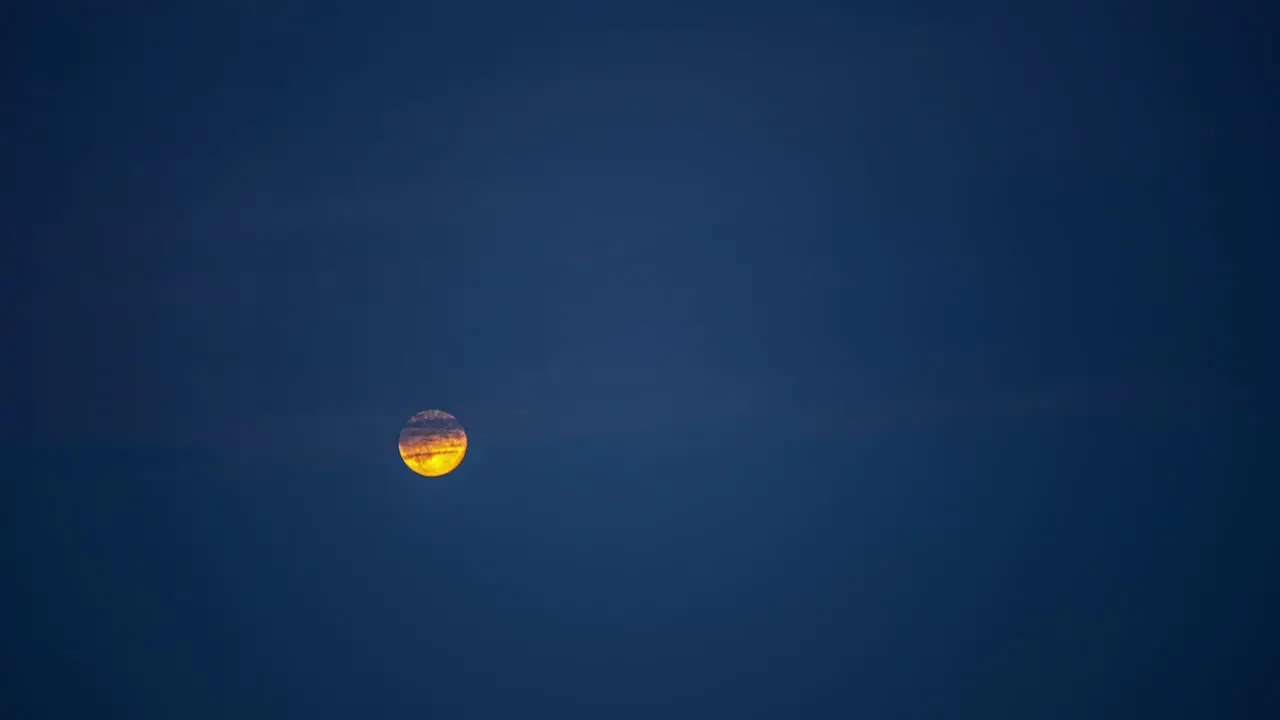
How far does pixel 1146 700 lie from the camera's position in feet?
19.4

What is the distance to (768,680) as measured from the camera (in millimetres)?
6168

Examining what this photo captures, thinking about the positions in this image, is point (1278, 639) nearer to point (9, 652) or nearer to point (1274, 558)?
point (1274, 558)

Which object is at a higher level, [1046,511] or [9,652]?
[1046,511]

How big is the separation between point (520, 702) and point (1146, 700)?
4.38 m

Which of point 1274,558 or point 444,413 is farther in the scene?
point 444,413

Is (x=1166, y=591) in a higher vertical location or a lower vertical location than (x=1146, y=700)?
higher

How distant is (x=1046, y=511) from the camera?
605 cm

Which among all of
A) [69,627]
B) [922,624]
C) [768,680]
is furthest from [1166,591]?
[69,627]

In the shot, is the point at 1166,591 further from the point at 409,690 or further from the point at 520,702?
the point at 409,690

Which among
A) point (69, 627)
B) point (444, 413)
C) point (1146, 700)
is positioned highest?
point (444, 413)

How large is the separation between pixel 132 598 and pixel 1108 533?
6845 millimetres

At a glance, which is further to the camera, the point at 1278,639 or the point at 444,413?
the point at 444,413

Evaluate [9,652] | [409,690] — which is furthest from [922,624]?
[9,652]

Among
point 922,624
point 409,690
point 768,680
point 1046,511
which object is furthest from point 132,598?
point 1046,511
